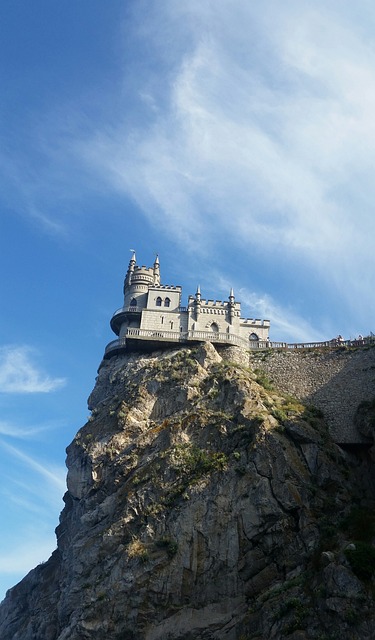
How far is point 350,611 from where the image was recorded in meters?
34.8

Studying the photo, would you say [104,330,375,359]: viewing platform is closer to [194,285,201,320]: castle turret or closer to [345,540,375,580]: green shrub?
[194,285,201,320]: castle turret

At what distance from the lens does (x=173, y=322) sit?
6369 cm

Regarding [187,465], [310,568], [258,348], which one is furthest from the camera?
[258,348]

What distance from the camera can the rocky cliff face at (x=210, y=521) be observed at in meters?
38.4

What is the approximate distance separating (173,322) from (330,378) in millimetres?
15206

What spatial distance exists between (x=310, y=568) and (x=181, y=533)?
9.97 metres

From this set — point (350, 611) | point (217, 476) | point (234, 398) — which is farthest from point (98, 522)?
point (350, 611)

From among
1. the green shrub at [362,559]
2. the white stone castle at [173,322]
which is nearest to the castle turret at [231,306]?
the white stone castle at [173,322]

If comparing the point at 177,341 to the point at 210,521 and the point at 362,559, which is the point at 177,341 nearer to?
the point at 210,521

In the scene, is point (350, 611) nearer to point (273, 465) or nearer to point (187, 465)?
point (273, 465)

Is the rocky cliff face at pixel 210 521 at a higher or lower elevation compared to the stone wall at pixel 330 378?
lower

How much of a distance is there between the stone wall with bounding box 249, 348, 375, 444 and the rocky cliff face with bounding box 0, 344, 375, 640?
1.65 meters

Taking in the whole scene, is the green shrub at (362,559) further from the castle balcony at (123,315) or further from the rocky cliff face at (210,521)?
the castle balcony at (123,315)

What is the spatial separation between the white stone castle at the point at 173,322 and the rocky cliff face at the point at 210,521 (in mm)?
4426
